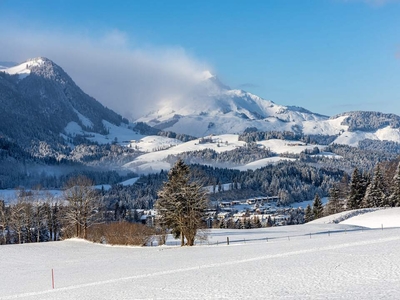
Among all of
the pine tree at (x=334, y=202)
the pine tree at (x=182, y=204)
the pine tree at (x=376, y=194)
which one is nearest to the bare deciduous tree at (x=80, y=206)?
the pine tree at (x=182, y=204)

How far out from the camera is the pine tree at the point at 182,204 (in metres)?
51.1

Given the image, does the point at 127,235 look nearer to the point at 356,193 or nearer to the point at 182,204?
the point at 182,204

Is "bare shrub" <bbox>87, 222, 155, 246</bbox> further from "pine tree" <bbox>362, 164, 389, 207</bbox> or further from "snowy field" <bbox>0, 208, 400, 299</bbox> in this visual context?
"pine tree" <bbox>362, 164, 389, 207</bbox>

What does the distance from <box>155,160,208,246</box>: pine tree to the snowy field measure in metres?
5.79

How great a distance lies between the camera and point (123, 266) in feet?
125

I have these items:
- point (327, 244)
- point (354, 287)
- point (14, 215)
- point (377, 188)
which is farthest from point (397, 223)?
point (14, 215)

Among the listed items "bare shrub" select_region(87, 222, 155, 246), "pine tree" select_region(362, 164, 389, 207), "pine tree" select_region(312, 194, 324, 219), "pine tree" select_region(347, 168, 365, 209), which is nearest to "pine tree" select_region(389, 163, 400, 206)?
"pine tree" select_region(362, 164, 389, 207)

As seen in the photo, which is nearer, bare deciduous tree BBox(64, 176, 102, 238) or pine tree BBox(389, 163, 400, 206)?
bare deciduous tree BBox(64, 176, 102, 238)

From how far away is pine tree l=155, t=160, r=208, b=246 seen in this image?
5112cm

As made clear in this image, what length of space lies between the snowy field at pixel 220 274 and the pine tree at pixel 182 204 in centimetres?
579

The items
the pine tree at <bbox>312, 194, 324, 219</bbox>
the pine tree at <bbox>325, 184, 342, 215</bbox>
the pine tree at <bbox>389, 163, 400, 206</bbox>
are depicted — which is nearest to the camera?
the pine tree at <bbox>389, 163, 400, 206</bbox>

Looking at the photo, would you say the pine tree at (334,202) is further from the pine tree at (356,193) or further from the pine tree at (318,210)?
the pine tree at (356,193)

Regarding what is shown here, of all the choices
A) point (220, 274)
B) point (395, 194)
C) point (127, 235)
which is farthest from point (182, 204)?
point (395, 194)

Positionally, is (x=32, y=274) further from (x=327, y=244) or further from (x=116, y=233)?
(x=327, y=244)
